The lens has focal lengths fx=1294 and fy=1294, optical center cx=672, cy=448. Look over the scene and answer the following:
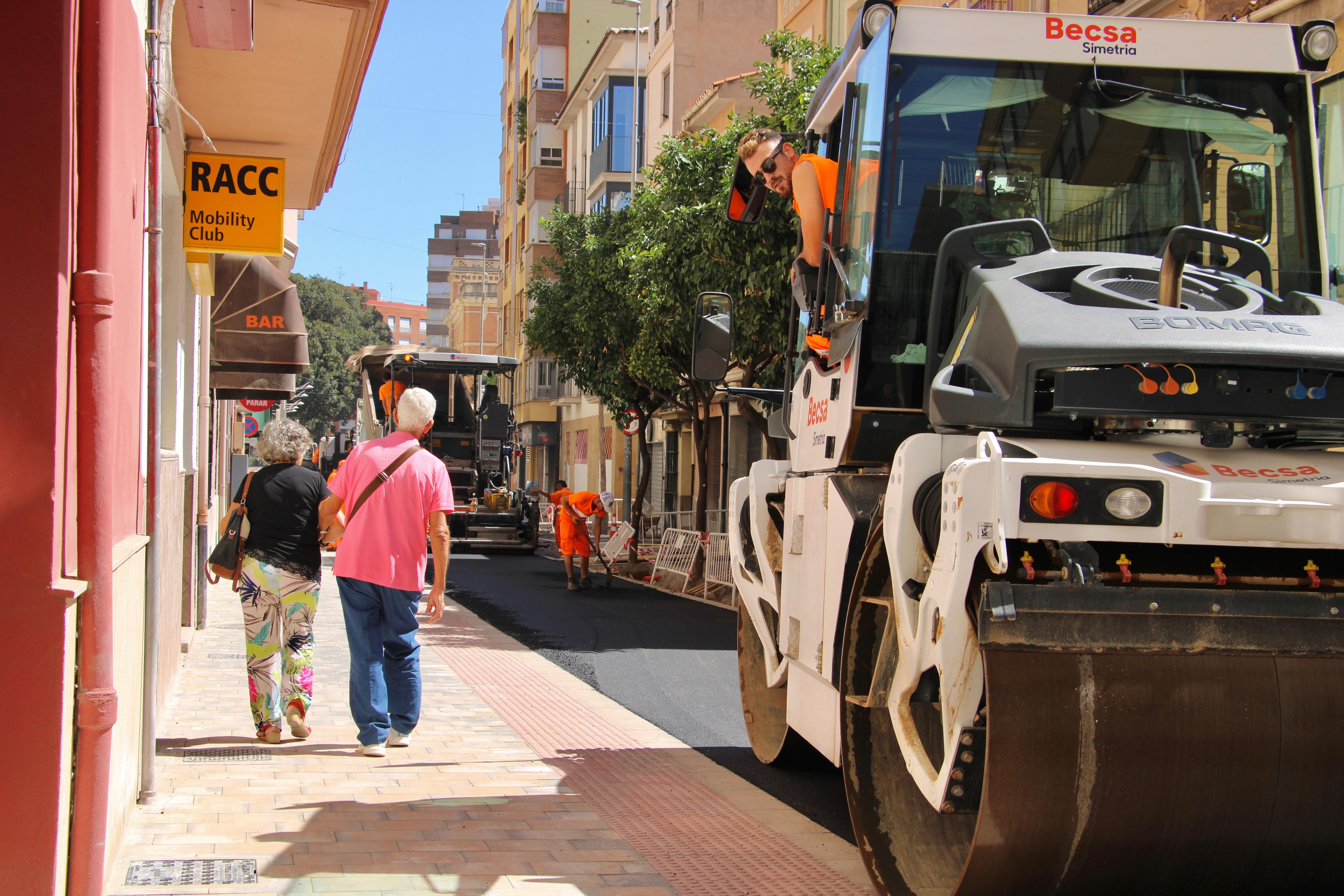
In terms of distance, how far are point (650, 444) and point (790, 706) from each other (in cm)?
3623

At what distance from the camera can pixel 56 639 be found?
11.5 feet

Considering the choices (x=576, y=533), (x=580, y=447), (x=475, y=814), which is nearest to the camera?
(x=475, y=814)

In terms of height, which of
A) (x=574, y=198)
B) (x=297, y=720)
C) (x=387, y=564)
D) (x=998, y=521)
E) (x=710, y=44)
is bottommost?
(x=297, y=720)

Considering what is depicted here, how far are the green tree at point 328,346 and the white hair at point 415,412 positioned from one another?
7327cm

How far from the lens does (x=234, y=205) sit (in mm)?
9227

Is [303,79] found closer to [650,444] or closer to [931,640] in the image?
[931,640]

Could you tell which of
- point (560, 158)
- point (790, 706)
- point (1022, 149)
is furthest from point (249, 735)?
point (560, 158)

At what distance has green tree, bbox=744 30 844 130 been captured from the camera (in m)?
15.5

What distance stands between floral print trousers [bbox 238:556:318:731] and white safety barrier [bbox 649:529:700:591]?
12.0 m

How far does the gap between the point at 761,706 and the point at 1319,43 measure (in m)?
3.98

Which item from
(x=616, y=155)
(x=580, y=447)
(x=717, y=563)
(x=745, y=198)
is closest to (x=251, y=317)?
(x=717, y=563)

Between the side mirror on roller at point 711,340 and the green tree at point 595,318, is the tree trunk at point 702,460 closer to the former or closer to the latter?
the green tree at point 595,318

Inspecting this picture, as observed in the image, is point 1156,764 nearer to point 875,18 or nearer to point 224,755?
point 875,18

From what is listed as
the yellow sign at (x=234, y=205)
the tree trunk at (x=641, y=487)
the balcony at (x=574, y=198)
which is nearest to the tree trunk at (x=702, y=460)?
the tree trunk at (x=641, y=487)
